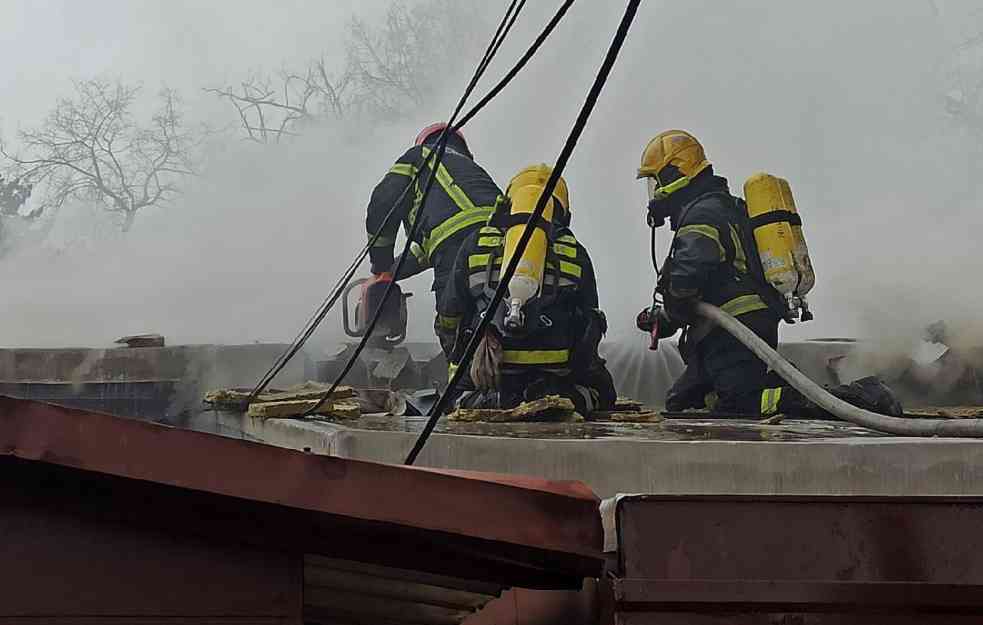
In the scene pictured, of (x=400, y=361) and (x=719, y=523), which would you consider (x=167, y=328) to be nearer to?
(x=400, y=361)

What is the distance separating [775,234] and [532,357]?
5.44 feet

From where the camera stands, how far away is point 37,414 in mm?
1828

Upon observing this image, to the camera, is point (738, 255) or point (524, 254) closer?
point (524, 254)

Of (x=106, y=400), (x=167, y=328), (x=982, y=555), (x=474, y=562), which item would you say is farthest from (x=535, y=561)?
(x=167, y=328)

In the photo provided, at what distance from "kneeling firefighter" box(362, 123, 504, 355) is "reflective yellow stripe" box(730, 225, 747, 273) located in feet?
4.59

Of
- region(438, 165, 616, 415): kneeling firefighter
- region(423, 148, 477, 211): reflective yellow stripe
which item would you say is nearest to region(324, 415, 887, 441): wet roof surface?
region(438, 165, 616, 415): kneeling firefighter

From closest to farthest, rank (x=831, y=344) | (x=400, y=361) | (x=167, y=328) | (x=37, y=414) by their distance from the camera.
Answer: (x=37, y=414), (x=400, y=361), (x=831, y=344), (x=167, y=328)

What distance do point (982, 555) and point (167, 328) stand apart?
498 inches

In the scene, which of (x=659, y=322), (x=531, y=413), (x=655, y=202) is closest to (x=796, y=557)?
(x=531, y=413)

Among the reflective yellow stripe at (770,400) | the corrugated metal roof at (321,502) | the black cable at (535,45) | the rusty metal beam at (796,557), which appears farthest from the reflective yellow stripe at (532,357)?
the rusty metal beam at (796,557)

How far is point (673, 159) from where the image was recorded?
797cm

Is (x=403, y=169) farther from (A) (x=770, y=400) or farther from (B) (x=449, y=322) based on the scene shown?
(A) (x=770, y=400)

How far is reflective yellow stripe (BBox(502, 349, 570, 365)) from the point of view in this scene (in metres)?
6.97

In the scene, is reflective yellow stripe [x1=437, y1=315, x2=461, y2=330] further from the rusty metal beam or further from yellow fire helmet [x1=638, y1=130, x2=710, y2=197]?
the rusty metal beam
